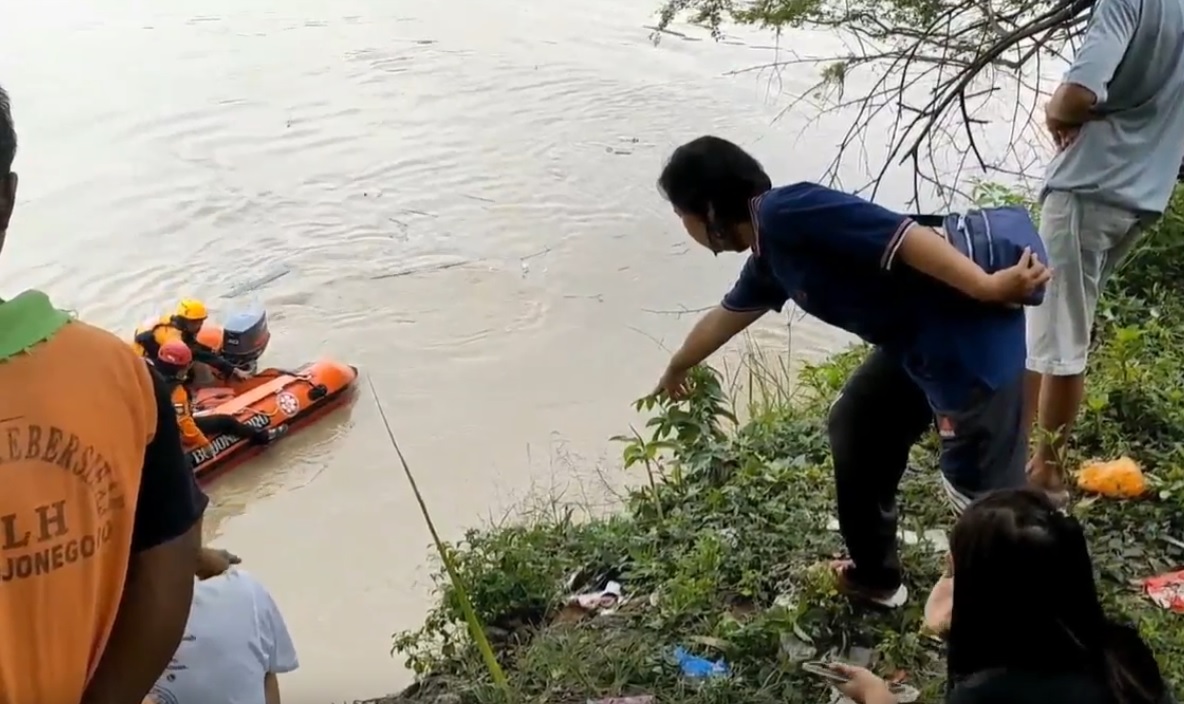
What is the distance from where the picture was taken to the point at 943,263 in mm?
2359

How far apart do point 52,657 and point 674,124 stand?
423 inches

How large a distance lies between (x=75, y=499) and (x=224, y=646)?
51.6 inches

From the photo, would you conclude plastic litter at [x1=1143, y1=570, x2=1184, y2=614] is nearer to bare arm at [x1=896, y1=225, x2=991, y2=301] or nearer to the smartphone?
the smartphone

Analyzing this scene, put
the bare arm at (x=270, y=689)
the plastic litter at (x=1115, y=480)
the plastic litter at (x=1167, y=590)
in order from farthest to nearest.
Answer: the plastic litter at (x=1115, y=480)
the plastic litter at (x=1167, y=590)
the bare arm at (x=270, y=689)

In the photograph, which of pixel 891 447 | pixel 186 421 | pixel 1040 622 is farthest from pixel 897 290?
pixel 186 421

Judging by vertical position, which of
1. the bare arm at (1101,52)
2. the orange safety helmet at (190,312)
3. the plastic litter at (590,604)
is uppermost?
the bare arm at (1101,52)

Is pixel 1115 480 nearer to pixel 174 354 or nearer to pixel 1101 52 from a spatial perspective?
pixel 1101 52

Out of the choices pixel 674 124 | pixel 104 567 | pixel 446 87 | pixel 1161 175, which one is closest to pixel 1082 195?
pixel 1161 175

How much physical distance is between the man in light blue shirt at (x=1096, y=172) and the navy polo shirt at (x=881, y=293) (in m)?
0.78

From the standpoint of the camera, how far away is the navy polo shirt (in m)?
2.40

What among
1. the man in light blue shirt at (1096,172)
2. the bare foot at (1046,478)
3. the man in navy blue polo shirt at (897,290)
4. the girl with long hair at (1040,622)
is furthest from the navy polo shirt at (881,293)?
the bare foot at (1046,478)

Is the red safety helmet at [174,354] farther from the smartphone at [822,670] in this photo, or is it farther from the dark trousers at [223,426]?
the smartphone at [822,670]

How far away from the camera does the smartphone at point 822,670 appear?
108 inches

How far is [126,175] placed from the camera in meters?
10.9
